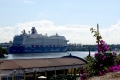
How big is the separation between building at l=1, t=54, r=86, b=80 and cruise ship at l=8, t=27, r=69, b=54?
89.6 metres

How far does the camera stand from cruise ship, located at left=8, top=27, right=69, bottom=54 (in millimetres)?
118312

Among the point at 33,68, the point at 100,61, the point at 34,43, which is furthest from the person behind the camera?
the point at 34,43

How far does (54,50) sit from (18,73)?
110 m

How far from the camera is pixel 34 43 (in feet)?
394

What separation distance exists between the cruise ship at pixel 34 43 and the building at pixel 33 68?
89606 millimetres

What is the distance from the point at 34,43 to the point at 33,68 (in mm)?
96758

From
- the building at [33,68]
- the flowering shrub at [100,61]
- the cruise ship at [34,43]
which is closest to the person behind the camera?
the flowering shrub at [100,61]

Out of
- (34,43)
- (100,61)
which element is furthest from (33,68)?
(34,43)

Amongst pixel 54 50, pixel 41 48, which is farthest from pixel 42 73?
pixel 54 50

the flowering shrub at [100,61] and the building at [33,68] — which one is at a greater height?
the flowering shrub at [100,61]

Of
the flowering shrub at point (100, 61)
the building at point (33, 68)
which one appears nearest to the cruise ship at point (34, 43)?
the building at point (33, 68)

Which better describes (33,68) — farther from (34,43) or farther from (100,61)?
(34,43)

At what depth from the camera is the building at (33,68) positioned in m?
21.6

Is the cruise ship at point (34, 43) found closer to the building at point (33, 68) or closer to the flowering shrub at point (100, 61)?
the building at point (33, 68)
